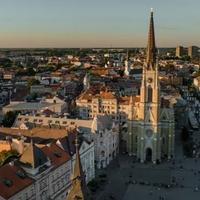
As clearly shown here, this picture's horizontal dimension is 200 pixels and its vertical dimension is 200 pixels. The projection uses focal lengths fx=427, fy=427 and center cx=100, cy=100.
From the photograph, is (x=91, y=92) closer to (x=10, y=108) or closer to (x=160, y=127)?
(x=10, y=108)

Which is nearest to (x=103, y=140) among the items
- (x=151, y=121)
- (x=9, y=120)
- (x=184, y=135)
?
(x=151, y=121)

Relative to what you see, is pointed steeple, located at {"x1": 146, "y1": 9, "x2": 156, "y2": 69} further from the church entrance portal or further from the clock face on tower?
the church entrance portal

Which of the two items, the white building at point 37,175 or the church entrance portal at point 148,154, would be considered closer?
the white building at point 37,175

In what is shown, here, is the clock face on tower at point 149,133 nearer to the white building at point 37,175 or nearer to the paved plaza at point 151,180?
the paved plaza at point 151,180

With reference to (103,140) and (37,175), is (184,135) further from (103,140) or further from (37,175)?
(37,175)

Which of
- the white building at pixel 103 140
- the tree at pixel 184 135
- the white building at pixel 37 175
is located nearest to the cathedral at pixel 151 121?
the white building at pixel 103 140

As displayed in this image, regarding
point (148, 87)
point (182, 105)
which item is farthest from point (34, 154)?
point (182, 105)

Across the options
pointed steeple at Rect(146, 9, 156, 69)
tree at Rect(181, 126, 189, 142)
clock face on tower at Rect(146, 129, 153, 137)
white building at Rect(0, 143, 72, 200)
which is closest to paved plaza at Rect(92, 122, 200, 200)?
clock face on tower at Rect(146, 129, 153, 137)

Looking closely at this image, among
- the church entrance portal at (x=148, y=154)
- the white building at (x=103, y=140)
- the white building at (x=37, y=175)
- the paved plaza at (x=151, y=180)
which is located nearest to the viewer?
the white building at (x=37, y=175)
